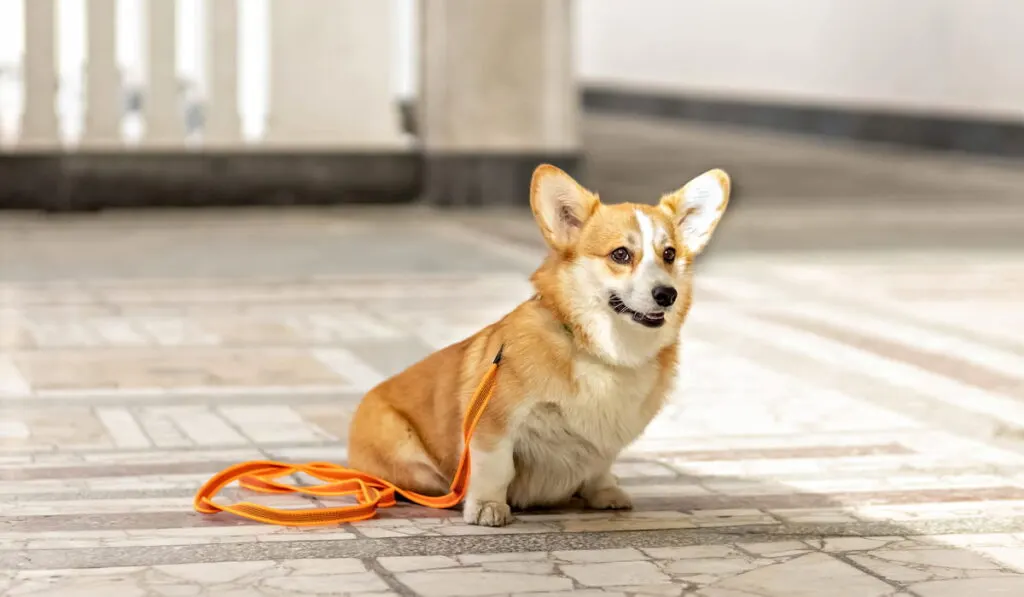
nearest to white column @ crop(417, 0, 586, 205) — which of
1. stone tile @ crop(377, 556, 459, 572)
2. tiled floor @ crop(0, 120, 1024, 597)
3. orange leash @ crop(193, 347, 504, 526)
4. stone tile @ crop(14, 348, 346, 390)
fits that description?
tiled floor @ crop(0, 120, 1024, 597)

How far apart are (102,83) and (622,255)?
7.51 m

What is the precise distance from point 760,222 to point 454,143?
202cm

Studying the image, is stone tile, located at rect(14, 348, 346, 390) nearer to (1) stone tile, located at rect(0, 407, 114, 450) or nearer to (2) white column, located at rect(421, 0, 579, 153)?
(1) stone tile, located at rect(0, 407, 114, 450)

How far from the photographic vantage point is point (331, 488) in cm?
422

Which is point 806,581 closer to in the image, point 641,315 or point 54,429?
point 641,315

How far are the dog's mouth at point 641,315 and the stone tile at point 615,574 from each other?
0.51m

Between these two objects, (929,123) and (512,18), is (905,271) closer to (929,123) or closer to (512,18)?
(512,18)

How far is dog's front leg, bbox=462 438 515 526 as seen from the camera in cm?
384

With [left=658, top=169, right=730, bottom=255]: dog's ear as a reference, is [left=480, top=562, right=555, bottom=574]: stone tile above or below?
below

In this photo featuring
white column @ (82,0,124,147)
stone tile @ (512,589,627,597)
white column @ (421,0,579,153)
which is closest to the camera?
stone tile @ (512,589,627,597)

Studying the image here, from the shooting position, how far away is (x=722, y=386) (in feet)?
19.2

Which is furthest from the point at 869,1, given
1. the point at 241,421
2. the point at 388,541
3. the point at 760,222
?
the point at 388,541

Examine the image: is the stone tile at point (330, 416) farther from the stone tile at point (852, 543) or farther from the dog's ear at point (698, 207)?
the stone tile at point (852, 543)

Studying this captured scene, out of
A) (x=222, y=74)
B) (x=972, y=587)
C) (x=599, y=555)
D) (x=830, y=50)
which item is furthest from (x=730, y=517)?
(x=830, y=50)
